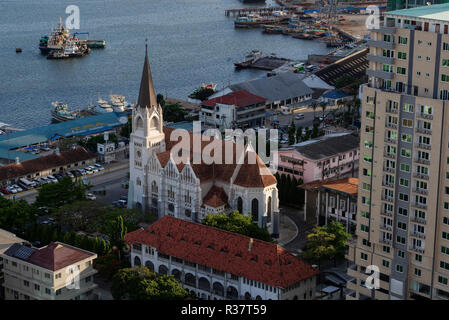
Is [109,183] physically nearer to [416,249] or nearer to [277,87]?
[277,87]

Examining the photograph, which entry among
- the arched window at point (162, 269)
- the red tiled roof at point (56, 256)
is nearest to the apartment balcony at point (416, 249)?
the arched window at point (162, 269)

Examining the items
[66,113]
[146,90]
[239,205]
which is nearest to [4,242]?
[146,90]

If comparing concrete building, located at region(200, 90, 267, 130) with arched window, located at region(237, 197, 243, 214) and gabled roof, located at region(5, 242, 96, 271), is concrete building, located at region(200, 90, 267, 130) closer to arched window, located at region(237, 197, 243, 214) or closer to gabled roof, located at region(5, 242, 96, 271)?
arched window, located at region(237, 197, 243, 214)

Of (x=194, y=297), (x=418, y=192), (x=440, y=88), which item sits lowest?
(x=194, y=297)

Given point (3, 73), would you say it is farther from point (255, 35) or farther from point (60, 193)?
point (60, 193)

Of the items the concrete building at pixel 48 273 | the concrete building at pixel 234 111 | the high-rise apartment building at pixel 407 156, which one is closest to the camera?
the high-rise apartment building at pixel 407 156

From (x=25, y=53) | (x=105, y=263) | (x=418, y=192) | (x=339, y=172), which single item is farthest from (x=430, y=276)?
(x=25, y=53)

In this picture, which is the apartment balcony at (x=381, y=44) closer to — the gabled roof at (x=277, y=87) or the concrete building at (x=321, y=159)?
the concrete building at (x=321, y=159)
